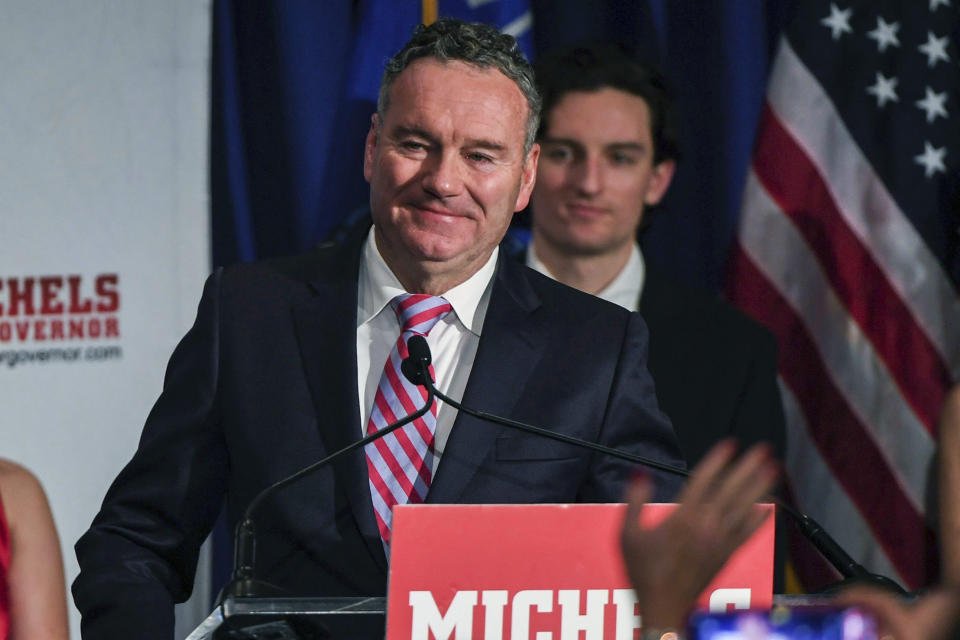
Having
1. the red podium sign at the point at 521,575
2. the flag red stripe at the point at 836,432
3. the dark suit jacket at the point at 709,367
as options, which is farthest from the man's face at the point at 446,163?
the flag red stripe at the point at 836,432

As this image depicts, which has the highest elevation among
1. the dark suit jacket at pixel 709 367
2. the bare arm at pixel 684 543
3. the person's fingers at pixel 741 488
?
the dark suit jacket at pixel 709 367

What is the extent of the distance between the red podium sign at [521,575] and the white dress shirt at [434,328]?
513mm

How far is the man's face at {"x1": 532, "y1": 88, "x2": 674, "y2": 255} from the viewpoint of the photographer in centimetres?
255

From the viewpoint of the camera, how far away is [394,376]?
64.1 inches

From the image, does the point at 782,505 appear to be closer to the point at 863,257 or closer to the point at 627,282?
the point at 627,282

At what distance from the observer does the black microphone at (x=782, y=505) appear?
1.27m

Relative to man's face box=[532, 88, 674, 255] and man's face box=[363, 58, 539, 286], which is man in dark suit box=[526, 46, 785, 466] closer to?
man's face box=[532, 88, 674, 255]

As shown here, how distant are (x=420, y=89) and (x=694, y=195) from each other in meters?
1.27

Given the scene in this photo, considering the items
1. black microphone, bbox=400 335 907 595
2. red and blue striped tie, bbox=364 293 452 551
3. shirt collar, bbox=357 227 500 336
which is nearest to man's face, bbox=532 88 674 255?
shirt collar, bbox=357 227 500 336

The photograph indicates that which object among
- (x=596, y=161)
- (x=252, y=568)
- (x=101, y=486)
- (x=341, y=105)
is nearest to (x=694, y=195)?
(x=596, y=161)

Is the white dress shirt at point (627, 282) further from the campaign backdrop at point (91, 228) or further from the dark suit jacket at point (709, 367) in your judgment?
the campaign backdrop at point (91, 228)

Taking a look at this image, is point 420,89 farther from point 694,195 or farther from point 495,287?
point 694,195

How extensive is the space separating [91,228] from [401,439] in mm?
1183

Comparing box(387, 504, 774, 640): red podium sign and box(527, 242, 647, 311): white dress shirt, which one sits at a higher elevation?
box(527, 242, 647, 311): white dress shirt
